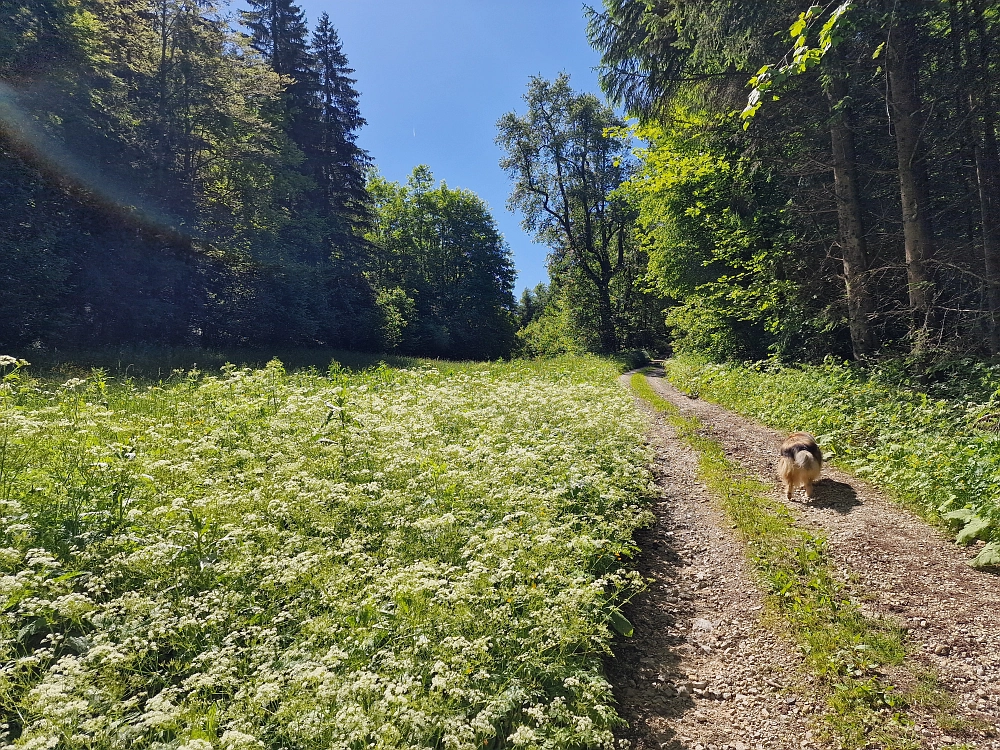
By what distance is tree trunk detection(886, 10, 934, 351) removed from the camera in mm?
9141

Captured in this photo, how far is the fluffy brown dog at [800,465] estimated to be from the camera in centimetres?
595

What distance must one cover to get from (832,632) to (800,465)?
9.42 ft

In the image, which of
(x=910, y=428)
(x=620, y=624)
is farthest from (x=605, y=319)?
(x=620, y=624)

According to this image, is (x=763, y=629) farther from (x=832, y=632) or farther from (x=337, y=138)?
(x=337, y=138)

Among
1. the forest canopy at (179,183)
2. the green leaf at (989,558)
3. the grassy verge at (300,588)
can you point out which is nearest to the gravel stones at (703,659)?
the grassy verge at (300,588)

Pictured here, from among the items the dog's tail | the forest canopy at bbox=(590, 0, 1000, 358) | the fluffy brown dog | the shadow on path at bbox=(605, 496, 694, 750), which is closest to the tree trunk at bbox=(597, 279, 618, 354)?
the forest canopy at bbox=(590, 0, 1000, 358)

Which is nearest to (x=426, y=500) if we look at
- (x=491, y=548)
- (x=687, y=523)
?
(x=491, y=548)

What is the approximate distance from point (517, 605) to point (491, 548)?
1.96 ft

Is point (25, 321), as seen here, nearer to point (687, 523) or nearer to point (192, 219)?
point (192, 219)

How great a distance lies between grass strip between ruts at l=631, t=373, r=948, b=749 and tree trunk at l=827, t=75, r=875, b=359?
7.59m

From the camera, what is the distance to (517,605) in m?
3.39

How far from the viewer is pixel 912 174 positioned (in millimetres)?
9250

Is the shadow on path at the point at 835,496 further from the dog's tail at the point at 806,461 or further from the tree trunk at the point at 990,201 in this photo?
the tree trunk at the point at 990,201

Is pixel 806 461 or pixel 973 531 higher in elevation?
pixel 806 461
